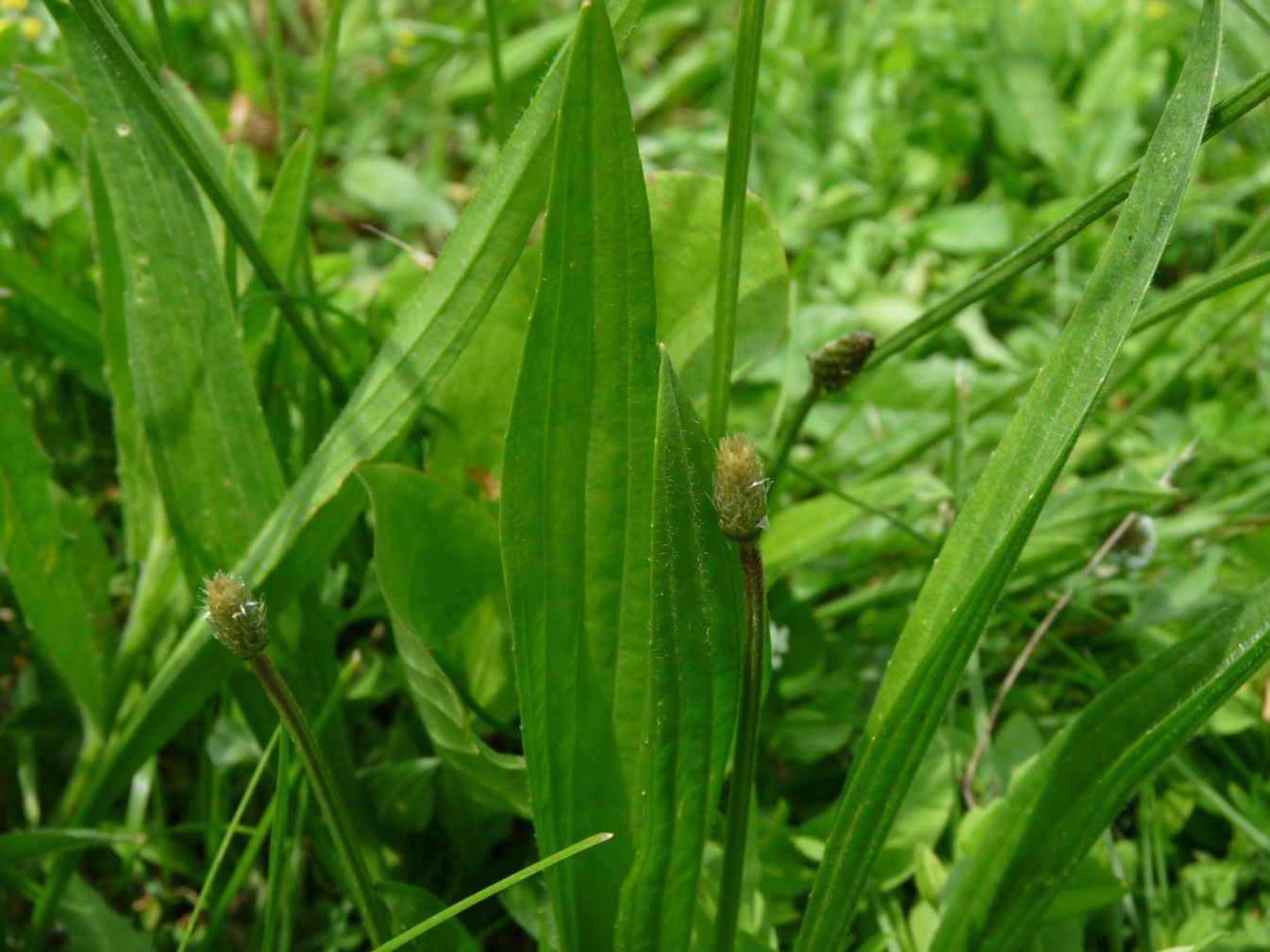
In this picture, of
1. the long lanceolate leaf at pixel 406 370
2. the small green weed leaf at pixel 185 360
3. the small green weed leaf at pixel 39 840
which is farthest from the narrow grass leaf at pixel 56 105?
the small green weed leaf at pixel 39 840

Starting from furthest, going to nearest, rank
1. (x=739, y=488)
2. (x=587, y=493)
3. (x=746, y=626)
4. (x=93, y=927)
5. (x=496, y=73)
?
1. (x=496, y=73)
2. (x=93, y=927)
3. (x=587, y=493)
4. (x=746, y=626)
5. (x=739, y=488)

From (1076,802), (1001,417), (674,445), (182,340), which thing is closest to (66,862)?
(182,340)

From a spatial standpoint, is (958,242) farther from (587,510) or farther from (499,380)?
(587,510)

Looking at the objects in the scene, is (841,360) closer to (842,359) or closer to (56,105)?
(842,359)

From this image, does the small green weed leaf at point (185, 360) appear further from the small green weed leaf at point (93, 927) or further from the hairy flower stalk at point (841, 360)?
the hairy flower stalk at point (841, 360)

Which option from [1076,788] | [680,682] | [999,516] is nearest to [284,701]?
[680,682]

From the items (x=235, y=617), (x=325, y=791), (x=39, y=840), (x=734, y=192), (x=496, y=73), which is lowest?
(x=39, y=840)
